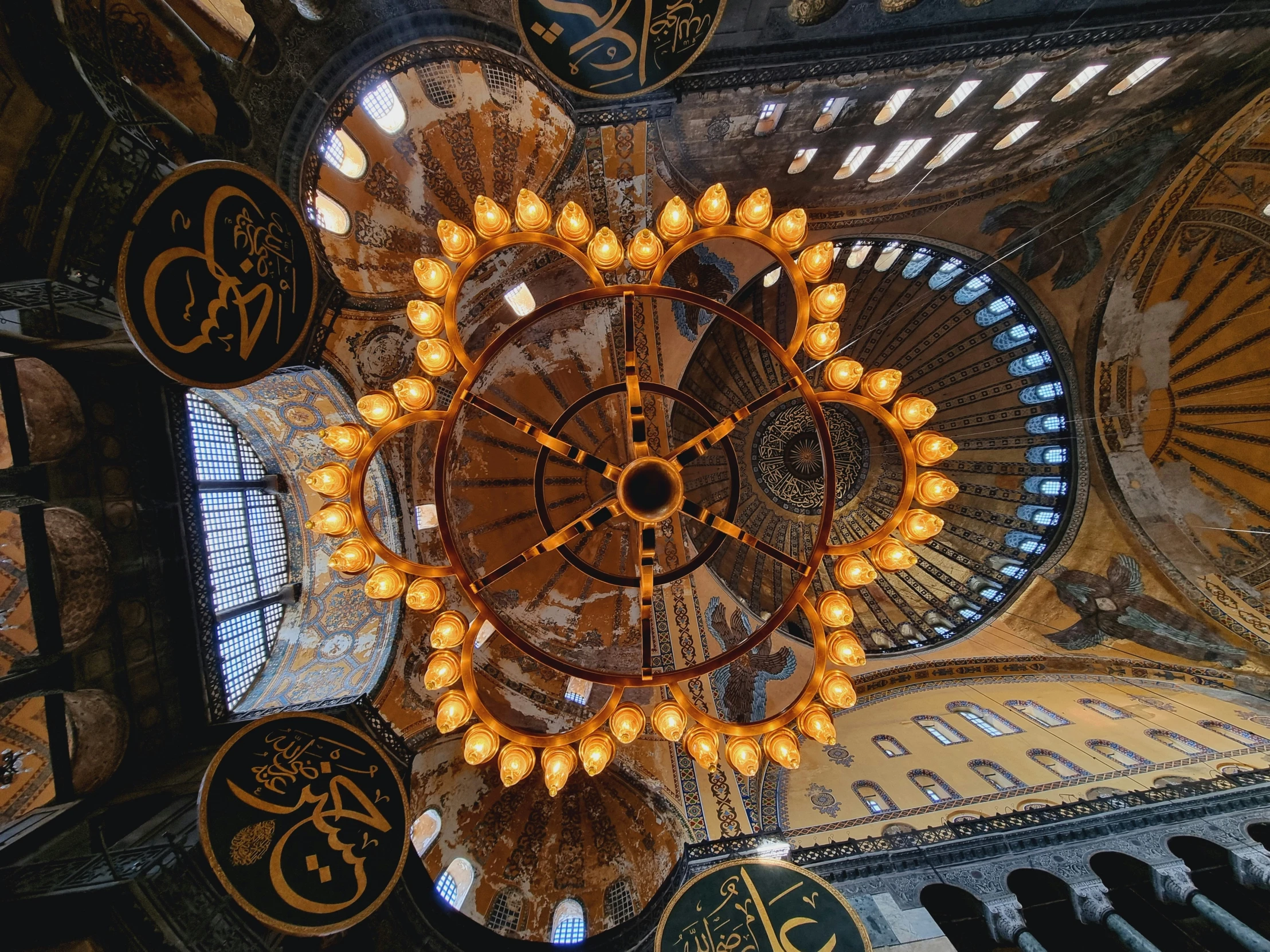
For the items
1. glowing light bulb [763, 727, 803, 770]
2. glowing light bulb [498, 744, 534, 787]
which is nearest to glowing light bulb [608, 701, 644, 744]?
glowing light bulb [498, 744, 534, 787]

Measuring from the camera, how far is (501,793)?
6449 mm

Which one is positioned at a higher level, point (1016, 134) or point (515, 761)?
point (1016, 134)

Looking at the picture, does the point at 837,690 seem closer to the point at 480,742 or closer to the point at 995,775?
the point at 480,742

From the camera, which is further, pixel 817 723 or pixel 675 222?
pixel 817 723

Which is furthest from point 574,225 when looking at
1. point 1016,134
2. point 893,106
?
point 1016,134

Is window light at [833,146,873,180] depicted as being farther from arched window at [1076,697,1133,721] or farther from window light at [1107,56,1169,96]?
arched window at [1076,697,1133,721]

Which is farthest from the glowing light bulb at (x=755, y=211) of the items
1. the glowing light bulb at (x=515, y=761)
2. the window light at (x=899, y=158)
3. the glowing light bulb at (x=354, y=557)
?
the window light at (x=899, y=158)

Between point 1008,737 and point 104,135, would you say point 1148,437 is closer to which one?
point 1008,737

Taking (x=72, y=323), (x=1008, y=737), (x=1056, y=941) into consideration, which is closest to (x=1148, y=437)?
(x=1008, y=737)

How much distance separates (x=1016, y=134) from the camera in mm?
5695

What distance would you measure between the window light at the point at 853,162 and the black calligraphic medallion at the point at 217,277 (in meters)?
6.21

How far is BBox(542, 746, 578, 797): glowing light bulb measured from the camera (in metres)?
3.20

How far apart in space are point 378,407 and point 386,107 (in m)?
3.58

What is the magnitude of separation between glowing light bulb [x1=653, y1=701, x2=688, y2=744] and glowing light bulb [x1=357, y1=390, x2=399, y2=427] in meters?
2.94
